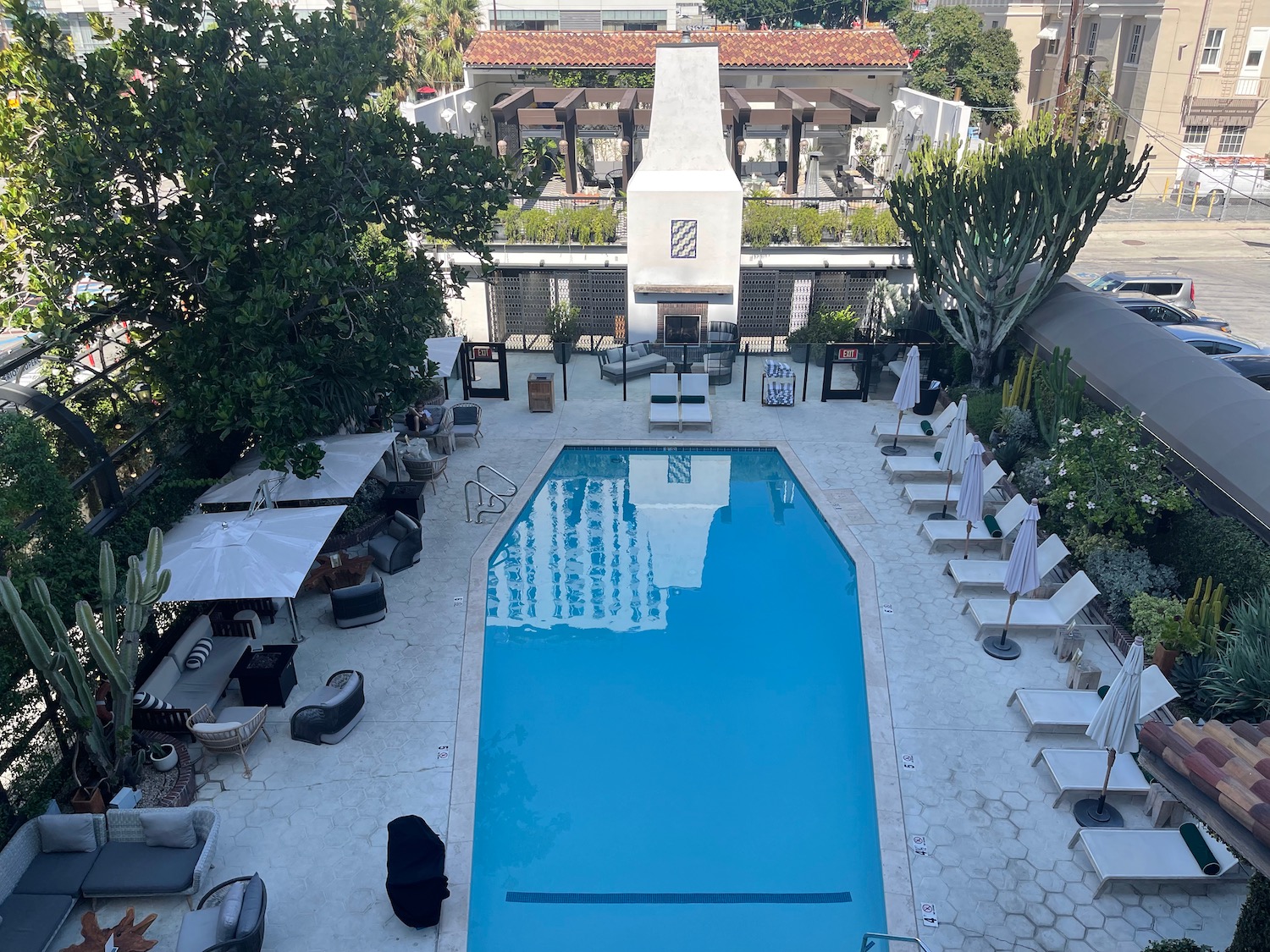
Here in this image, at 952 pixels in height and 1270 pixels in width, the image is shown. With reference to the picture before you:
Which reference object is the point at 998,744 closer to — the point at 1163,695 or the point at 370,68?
the point at 1163,695

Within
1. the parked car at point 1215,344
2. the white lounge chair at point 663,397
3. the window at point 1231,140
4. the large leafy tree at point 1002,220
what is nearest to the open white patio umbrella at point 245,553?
the white lounge chair at point 663,397

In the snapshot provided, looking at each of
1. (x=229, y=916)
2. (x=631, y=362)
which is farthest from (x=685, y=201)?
(x=229, y=916)

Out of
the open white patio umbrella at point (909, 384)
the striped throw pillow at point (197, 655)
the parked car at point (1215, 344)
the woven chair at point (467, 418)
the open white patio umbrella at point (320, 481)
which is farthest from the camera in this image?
the parked car at point (1215, 344)

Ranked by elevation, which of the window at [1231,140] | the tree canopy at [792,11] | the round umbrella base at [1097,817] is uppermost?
the tree canopy at [792,11]

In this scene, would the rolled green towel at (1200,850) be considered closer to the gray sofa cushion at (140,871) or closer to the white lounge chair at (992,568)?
the white lounge chair at (992,568)

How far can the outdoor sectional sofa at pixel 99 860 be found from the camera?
921cm

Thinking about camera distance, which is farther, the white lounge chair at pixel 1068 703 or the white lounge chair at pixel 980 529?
the white lounge chair at pixel 980 529

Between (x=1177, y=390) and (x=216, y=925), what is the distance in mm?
15718

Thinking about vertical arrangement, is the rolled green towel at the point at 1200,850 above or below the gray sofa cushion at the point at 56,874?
above

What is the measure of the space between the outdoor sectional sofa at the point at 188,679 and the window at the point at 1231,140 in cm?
5374

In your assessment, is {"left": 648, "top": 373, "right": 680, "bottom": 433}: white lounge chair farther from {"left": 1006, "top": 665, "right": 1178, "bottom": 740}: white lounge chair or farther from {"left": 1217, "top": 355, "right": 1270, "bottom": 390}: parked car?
{"left": 1217, "top": 355, "right": 1270, "bottom": 390}: parked car

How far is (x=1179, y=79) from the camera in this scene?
46156 millimetres

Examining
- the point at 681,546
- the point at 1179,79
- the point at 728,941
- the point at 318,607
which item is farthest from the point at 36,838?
the point at 1179,79

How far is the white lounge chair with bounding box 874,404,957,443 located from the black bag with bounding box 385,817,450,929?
45.8 feet
